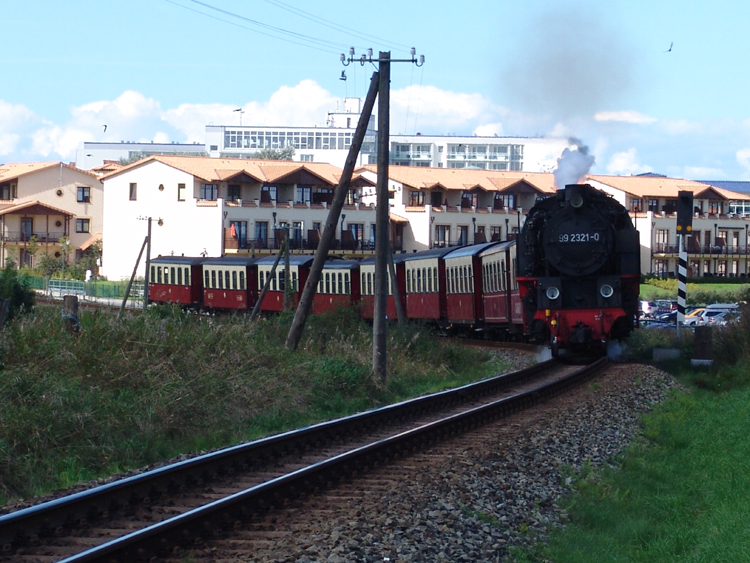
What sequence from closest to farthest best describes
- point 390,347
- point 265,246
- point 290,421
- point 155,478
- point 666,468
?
1. point 155,478
2. point 666,468
3. point 290,421
4. point 390,347
5. point 265,246

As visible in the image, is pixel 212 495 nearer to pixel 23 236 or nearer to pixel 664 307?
pixel 664 307

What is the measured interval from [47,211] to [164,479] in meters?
70.6

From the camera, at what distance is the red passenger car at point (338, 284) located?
38438 mm

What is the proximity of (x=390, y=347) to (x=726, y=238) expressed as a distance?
69745mm

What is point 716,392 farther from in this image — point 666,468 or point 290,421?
point 290,421

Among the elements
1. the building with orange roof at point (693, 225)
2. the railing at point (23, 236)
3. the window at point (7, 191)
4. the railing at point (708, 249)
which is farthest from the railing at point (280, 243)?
the window at point (7, 191)

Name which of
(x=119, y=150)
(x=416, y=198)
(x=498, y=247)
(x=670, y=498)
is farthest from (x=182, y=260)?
(x=119, y=150)

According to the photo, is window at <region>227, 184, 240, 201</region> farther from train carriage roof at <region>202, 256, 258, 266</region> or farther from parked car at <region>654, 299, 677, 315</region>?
parked car at <region>654, 299, 677, 315</region>

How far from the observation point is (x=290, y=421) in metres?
14.0

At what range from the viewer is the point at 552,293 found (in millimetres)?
20891

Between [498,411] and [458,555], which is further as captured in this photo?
[498,411]

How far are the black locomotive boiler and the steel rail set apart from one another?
733cm

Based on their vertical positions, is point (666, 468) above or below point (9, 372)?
below

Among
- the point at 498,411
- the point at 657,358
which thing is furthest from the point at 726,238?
the point at 498,411
